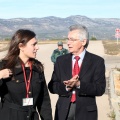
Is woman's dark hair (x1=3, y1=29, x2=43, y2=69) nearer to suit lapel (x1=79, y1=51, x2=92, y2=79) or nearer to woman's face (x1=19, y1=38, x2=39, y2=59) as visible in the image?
woman's face (x1=19, y1=38, x2=39, y2=59)

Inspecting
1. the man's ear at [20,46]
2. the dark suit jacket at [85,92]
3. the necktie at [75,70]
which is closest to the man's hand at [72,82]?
the dark suit jacket at [85,92]

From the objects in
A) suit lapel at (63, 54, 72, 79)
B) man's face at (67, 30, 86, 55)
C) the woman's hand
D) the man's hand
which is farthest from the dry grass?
the woman's hand

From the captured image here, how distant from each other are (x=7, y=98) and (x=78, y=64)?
3.40ft

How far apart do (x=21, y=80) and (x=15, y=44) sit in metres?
0.40

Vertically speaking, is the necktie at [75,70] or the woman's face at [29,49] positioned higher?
the woman's face at [29,49]

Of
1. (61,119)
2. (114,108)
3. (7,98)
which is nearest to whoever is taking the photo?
(7,98)

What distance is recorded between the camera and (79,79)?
14.6ft

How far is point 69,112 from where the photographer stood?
15.0 feet

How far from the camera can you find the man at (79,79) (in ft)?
14.8

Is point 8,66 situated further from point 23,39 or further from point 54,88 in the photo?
point 54,88

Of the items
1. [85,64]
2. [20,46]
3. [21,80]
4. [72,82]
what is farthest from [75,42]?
[21,80]

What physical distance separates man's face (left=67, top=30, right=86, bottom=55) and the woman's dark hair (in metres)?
0.60

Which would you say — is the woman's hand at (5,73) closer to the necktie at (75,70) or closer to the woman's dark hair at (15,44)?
the woman's dark hair at (15,44)

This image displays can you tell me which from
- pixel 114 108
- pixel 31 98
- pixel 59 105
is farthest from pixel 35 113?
pixel 114 108
